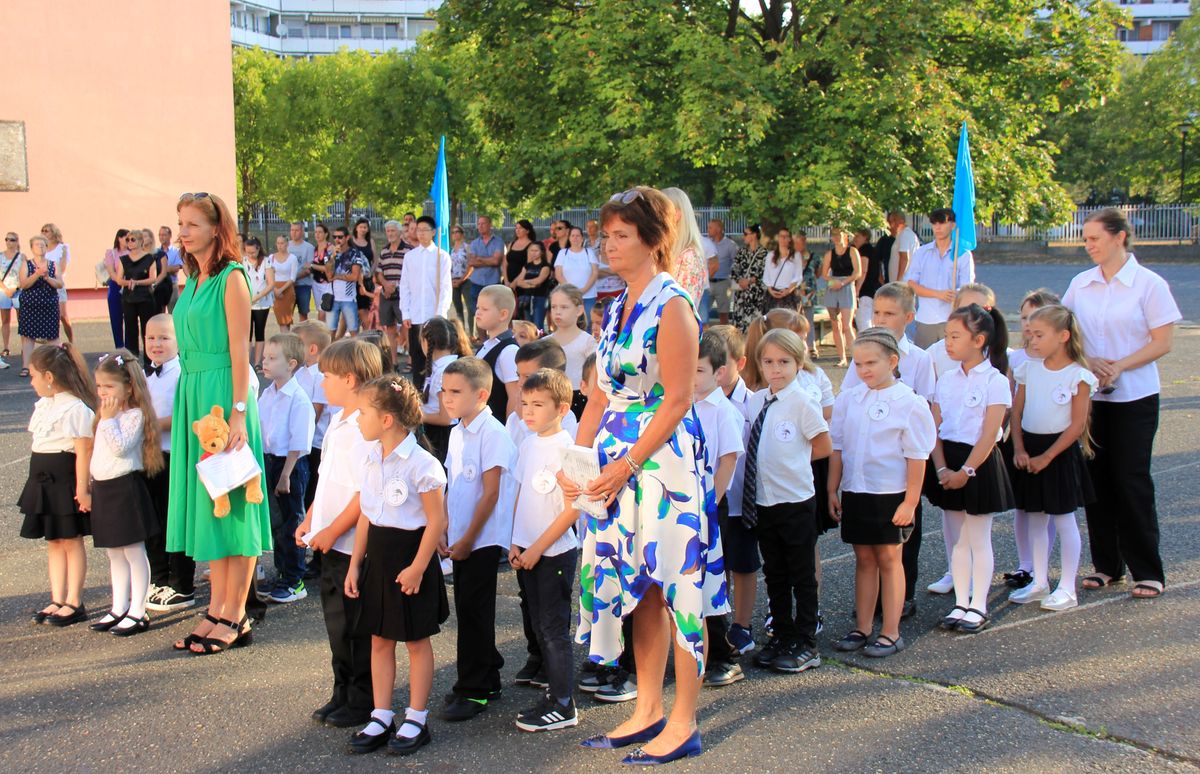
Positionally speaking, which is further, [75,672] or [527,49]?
[527,49]

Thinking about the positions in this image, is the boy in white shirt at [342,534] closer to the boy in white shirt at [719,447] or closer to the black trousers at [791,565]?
the boy in white shirt at [719,447]

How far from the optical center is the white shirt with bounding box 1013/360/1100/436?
5586 millimetres

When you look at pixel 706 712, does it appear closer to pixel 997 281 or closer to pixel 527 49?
pixel 527 49

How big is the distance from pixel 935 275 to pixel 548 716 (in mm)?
7003

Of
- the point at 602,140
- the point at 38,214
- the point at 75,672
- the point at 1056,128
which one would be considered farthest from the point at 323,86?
the point at 75,672

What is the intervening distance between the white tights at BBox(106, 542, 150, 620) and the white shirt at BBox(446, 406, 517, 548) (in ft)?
6.33

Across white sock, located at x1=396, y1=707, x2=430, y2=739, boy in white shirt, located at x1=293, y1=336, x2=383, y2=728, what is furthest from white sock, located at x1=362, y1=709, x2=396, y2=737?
boy in white shirt, located at x1=293, y1=336, x2=383, y2=728

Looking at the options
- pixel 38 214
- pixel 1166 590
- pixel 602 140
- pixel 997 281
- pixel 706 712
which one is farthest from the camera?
pixel 997 281

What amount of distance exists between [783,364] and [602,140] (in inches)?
432

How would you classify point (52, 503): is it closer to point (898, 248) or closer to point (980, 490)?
point (980, 490)

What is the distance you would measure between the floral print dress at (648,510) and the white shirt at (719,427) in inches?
30.6

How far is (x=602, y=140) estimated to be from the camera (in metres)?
A: 15.4

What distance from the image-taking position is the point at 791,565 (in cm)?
492

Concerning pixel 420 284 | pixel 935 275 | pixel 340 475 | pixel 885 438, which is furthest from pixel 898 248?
Answer: pixel 340 475
